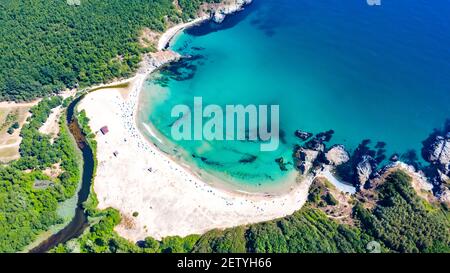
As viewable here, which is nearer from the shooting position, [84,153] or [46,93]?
[84,153]

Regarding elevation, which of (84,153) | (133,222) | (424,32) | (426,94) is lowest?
(133,222)

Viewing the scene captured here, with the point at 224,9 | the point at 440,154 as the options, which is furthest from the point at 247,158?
the point at 224,9

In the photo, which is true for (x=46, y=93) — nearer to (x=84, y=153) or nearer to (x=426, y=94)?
(x=84, y=153)

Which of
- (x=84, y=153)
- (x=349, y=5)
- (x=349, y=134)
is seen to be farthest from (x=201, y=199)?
(x=349, y=5)

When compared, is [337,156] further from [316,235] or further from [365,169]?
[316,235]

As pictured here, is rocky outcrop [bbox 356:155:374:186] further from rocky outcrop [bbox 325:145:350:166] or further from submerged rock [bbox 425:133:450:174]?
submerged rock [bbox 425:133:450:174]

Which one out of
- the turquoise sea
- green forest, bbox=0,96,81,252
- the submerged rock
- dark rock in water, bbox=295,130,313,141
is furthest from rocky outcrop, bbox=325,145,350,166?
green forest, bbox=0,96,81,252
